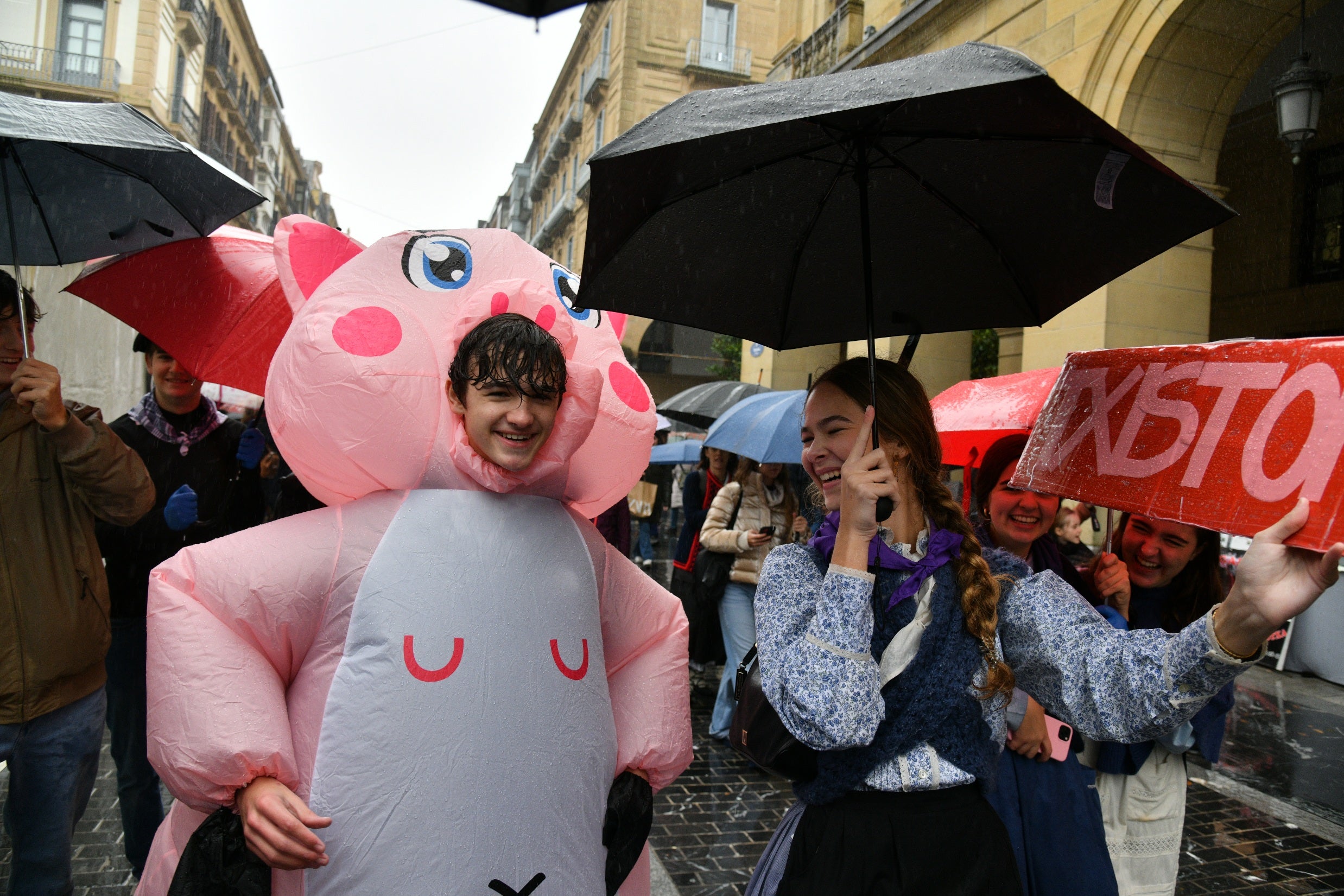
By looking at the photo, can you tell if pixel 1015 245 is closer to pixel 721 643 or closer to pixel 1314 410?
pixel 1314 410

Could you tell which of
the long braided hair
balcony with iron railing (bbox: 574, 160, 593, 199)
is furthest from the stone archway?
balcony with iron railing (bbox: 574, 160, 593, 199)

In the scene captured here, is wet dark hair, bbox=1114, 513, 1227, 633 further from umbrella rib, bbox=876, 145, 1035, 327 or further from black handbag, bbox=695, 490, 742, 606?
black handbag, bbox=695, 490, 742, 606

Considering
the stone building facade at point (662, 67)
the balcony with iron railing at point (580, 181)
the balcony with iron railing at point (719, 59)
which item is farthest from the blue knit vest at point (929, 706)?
the balcony with iron railing at point (580, 181)

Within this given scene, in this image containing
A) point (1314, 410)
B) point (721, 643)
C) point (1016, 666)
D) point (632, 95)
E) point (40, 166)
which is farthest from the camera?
point (632, 95)

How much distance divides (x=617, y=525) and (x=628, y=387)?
3.29 metres

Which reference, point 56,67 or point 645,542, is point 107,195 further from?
point 56,67

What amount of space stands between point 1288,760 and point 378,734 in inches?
251

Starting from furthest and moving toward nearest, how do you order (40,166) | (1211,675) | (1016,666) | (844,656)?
(40,166)
(1016,666)
(844,656)
(1211,675)

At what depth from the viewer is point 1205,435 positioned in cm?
159

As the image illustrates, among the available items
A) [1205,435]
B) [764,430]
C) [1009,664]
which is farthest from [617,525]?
[1205,435]

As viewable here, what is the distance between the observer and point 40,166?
273 centimetres

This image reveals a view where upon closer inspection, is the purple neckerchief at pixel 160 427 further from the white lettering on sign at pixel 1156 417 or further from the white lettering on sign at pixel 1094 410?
the white lettering on sign at pixel 1156 417

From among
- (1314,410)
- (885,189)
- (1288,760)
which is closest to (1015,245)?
(885,189)

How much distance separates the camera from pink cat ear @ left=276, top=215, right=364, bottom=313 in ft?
7.23
